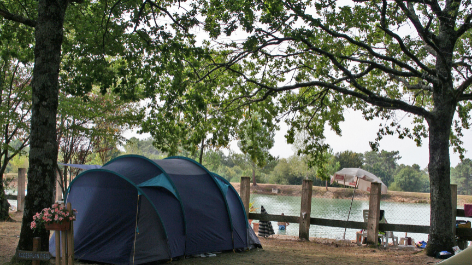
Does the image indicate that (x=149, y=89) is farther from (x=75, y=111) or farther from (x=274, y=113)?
(x=75, y=111)

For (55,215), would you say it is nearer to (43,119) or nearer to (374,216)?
(43,119)

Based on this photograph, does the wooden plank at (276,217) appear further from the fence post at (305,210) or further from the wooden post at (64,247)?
the wooden post at (64,247)

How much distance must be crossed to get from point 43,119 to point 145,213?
7.45 ft

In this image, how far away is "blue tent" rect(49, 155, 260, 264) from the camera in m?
6.45

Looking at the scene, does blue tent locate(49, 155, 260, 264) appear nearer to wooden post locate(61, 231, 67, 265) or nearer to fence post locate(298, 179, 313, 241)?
wooden post locate(61, 231, 67, 265)

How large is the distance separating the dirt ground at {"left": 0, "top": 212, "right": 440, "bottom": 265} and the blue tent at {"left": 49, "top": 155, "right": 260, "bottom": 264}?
0.45 m

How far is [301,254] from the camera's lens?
819cm

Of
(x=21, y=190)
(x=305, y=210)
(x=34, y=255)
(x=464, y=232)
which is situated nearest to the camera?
(x=34, y=255)

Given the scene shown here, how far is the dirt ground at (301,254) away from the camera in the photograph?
7.20 meters

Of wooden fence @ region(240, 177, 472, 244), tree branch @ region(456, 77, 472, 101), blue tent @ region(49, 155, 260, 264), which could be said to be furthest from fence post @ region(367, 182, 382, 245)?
blue tent @ region(49, 155, 260, 264)

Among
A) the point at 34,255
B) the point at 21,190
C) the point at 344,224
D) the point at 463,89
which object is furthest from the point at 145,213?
the point at 21,190

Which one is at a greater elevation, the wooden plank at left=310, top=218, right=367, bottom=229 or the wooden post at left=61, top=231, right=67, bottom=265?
the wooden post at left=61, top=231, right=67, bottom=265

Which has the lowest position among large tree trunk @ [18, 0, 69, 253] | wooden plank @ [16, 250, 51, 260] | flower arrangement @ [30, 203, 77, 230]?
wooden plank @ [16, 250, 51, 260]

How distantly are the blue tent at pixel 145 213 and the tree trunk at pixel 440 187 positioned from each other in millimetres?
4303
